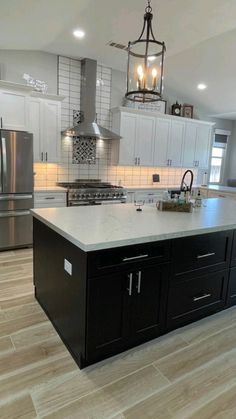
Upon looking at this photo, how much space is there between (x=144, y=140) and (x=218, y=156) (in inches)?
126

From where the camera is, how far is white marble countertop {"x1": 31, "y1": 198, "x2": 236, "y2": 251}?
67.2 inches

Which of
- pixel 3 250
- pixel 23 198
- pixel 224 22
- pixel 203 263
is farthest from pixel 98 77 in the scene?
pixel 203 263

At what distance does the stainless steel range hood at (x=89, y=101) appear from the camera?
468cm

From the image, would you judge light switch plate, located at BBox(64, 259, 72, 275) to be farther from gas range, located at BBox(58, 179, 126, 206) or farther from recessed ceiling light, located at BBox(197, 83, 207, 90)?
recessed ceiling light, located at BBox(197, 83, 207, 90)

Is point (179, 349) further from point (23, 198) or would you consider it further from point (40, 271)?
point (23, 198)

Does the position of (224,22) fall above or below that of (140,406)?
above

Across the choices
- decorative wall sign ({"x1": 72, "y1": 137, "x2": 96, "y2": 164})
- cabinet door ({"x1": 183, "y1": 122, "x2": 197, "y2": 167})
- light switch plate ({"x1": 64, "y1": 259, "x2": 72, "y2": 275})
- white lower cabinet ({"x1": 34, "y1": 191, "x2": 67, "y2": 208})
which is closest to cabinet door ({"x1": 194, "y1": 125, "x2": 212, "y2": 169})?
cabinet door ({"x1": 183, "y1": 122, "x2": 197, "y2": 167})

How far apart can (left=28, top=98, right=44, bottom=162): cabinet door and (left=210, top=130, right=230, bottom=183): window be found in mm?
5022

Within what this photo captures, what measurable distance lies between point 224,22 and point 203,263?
122 inches

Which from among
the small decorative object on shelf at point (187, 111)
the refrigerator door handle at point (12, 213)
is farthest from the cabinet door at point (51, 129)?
the small decorative object on shelf at point (187, 111)

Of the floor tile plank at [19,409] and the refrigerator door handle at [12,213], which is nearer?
the floor tile plank at [19,409]

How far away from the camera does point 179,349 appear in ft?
6.68

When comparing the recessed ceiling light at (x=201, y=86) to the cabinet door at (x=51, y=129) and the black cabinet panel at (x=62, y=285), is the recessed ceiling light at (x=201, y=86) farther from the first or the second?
the black cabinet panel at (x=62, y=285)

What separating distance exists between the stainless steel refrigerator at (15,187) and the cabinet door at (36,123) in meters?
0.39
